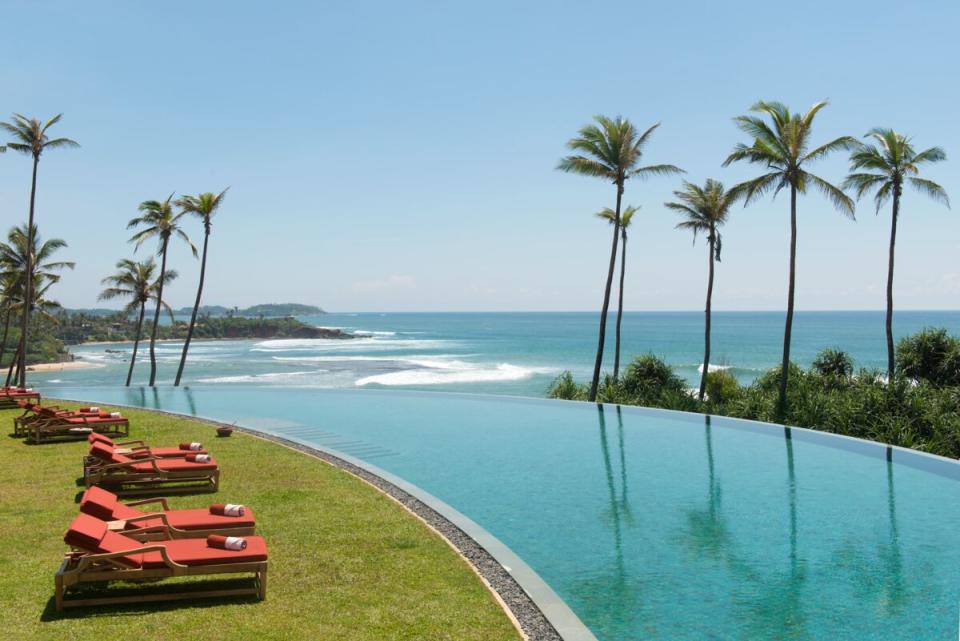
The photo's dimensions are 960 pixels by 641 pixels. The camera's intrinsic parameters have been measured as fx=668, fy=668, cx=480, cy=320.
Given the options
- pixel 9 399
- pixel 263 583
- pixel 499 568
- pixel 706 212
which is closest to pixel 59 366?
pixel 9 399

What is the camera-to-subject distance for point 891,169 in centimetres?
2017

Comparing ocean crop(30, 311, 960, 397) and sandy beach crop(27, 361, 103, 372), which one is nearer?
ocean crop(30, 311, 960, 397)

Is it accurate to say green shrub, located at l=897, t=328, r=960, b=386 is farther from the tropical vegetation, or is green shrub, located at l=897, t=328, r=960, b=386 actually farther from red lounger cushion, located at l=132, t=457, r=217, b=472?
red lounger cushion, located at l=132, t=457, r=217, b=472

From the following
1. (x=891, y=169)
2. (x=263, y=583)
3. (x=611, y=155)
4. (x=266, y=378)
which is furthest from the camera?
(x=266, y=378)

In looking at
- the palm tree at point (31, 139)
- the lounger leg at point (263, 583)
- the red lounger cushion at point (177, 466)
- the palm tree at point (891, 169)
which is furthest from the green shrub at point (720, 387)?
the palm tree at point (31, 139)

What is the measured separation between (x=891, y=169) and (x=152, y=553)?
22.0 metres

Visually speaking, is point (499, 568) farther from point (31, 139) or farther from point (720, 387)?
point (31, 139)

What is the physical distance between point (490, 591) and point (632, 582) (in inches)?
56.8

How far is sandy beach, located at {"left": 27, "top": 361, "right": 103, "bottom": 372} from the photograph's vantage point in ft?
222

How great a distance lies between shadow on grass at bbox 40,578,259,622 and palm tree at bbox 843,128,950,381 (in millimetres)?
19850

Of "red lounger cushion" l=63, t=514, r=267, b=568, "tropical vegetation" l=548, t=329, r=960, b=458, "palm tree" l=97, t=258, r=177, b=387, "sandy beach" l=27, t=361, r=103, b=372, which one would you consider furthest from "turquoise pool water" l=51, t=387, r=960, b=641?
"sandy beach" l=27, t=361, r=103, b=372

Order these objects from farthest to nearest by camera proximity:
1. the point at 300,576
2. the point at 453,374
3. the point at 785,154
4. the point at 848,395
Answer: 1. the point at 453,374
2. the point at 785,154
3. the point at 848,395
4. the point at 300,576

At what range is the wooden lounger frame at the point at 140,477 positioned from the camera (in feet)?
29.9

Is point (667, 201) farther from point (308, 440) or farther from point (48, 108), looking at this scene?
point (48, 108)
